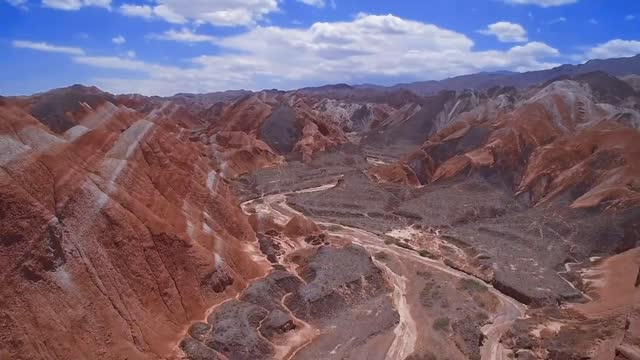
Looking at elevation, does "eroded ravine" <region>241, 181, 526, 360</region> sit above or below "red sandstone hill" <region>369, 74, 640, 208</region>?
below

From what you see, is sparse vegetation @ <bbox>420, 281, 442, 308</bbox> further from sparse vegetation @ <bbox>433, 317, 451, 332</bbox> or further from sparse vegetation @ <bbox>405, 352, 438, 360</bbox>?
sparse vegetation @ <bbox>405, 352, 438, 360</bbox>

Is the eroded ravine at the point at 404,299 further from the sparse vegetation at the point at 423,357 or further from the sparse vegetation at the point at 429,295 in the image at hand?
the sparse vegetation at the point at 429,295

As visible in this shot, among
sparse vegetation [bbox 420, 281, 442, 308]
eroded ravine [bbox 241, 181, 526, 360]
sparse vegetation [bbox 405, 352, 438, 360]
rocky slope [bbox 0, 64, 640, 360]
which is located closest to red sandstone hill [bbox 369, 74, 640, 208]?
rocky slope [bbox 0, 64, 640, 360]

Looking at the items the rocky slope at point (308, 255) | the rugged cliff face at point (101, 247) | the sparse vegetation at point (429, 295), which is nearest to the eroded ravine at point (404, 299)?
the rocky slope at point (308, 255)

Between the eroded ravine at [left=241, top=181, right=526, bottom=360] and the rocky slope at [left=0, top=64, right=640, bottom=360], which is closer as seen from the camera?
the rocky slope at [left=0, top=64, right=640, bottom=360]

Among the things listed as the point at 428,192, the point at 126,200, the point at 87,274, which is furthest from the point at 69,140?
the point at 428,192

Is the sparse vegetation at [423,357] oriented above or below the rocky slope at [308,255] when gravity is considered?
below

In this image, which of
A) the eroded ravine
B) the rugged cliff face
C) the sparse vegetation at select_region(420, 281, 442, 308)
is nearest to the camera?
the rugged cliff face
